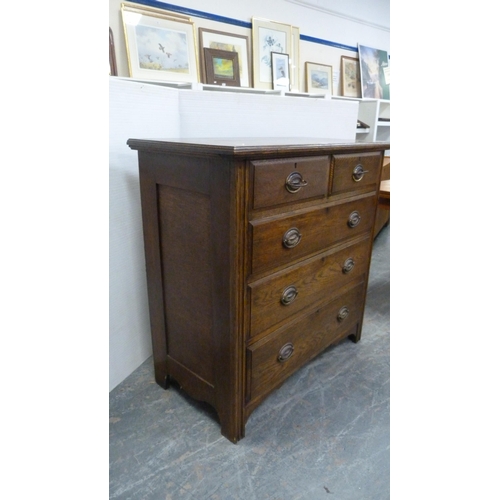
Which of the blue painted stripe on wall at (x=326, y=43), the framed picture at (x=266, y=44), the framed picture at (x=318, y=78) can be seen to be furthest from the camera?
the framed picture at (x=318, y=78)

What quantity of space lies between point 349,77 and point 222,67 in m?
1.88

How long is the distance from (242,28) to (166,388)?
326cm

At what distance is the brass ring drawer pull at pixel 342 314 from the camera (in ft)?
5.18

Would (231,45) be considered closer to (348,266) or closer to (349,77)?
(349,77)

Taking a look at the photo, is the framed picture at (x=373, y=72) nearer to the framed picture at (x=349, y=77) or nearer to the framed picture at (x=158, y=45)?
the framed picture at (x=349, y=77)

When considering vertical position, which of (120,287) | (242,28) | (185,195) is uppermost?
(242,28)

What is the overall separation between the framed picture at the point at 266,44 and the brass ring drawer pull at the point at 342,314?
2.63 meters

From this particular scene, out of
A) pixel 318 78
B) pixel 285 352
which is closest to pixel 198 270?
pixel 285 352

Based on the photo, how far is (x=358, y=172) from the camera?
1345 millimetres

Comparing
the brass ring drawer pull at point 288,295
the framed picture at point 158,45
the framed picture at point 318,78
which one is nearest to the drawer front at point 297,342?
the brass ring drawer pull at point 288,295
